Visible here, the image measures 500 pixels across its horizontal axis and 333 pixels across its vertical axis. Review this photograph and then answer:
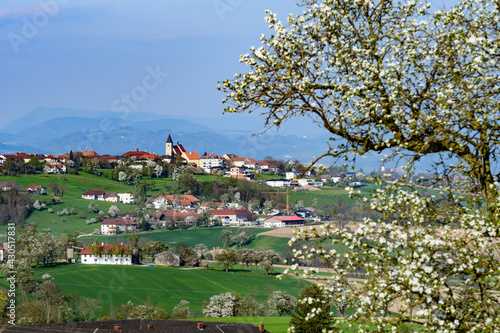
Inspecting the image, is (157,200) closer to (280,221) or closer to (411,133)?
(280,221)

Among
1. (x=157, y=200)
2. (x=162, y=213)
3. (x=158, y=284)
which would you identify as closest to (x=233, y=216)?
(x=162, y=213)

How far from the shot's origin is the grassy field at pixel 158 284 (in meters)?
85.1

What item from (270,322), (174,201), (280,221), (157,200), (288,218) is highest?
(157,200)

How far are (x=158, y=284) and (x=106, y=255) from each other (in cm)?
2512

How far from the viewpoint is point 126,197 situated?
558ft

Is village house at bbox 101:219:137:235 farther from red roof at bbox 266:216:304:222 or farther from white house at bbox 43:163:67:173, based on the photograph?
red roof at bbox 266:216:304:222

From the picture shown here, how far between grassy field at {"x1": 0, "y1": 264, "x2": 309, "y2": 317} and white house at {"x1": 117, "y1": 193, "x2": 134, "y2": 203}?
6353 cm

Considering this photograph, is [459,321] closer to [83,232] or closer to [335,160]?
[335,160]

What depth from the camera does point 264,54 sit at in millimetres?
7512

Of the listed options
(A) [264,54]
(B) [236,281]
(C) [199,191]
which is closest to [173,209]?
(C) [199,191]

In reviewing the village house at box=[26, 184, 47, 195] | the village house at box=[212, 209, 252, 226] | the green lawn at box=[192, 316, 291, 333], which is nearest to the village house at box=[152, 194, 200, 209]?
the village house at box=[212, 209, 252, 226]

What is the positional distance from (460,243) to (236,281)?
9187cm

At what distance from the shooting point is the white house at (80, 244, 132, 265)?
111m

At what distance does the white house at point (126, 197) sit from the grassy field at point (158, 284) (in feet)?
208
